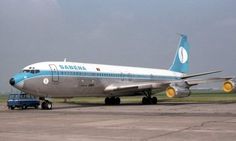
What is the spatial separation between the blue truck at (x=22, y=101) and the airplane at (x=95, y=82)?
2.07 m

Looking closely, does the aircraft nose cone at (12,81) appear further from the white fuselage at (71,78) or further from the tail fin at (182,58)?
the tail fin at (182,58)

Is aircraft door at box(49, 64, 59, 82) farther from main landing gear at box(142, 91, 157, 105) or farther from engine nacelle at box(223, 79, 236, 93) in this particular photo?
engine nacelle at box(223, 79, 236, 93)

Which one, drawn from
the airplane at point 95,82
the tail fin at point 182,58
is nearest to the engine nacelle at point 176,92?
the airplane at point 95,82

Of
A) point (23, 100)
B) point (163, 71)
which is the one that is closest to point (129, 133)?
point (23, 100)

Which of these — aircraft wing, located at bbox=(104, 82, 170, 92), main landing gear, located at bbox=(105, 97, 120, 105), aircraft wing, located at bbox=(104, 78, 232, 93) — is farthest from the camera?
main landing gear, located at bbox=(105, 97, 120, 105)

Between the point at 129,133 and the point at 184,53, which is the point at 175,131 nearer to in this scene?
the point at 129,133

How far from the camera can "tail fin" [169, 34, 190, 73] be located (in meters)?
49.4

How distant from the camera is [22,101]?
32.5 metres

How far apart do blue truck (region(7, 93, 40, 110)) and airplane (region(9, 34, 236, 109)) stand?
6.78ft

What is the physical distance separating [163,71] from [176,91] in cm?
1233

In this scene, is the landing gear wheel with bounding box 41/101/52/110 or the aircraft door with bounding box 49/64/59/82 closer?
the landing gear wheel with bounding box 41/101/52/110

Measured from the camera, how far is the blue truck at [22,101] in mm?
32469

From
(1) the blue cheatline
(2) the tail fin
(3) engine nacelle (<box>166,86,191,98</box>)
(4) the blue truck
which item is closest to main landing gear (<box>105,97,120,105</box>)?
(1) the blue cheatline

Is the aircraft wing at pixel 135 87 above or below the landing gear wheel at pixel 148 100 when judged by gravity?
above
